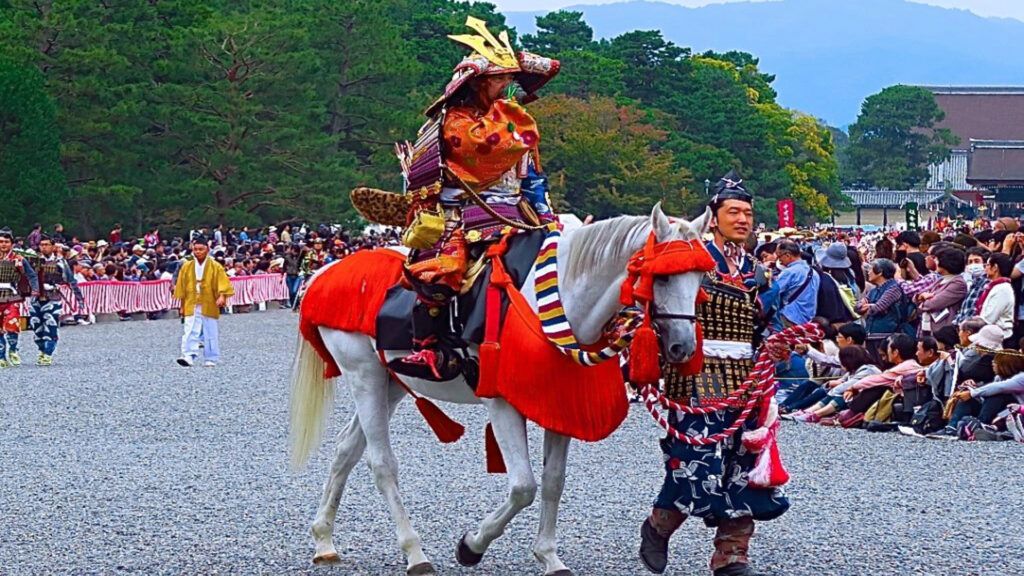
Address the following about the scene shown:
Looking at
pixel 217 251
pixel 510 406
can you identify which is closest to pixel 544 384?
pixel 510 406

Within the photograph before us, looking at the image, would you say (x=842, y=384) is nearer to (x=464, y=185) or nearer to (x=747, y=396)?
(x=747, y=396)

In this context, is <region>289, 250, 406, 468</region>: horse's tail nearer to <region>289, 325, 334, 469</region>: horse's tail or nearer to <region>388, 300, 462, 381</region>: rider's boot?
<region>289, 325, 334, 469</region>: horse's tail

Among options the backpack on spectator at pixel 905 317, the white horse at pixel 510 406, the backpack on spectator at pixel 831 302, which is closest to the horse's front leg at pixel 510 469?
the white horse at pixel 510 406

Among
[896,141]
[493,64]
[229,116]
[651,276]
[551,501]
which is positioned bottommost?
[551,501]

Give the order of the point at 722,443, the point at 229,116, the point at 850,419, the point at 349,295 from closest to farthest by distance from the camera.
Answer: the point at 722,443 → the point at 349,295 → the point at 850,419 → the point at 229,116

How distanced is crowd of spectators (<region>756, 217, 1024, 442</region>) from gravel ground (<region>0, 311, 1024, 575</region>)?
0.39 metres

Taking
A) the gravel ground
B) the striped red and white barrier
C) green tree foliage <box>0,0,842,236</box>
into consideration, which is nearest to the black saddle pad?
the gravel ground

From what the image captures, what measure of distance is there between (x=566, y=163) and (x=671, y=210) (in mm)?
4762

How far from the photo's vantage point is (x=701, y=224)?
18.7 ft

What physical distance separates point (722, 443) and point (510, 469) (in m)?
0.86

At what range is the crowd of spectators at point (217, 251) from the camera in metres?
28.6

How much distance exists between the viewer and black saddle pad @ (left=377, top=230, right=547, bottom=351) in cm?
612

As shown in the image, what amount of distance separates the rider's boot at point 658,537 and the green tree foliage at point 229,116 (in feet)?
65.6

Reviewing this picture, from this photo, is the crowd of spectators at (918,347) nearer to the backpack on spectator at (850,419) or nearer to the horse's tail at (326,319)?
the backpack on spectator at (850,419)
